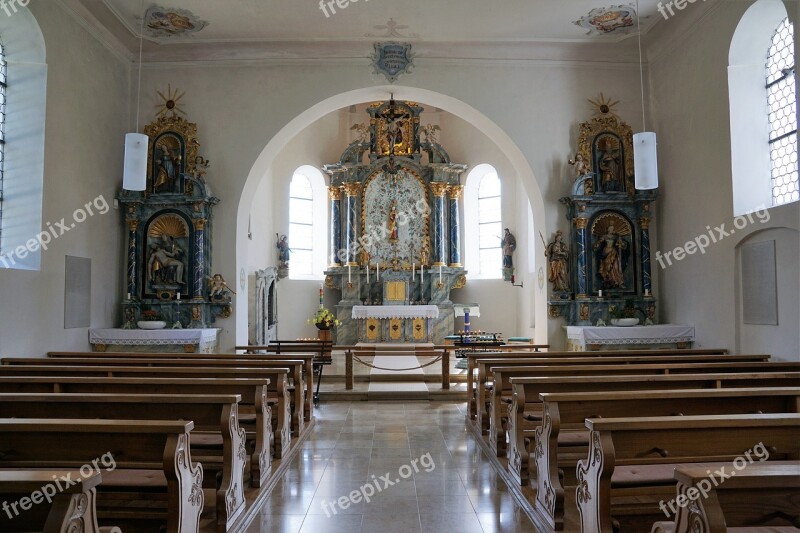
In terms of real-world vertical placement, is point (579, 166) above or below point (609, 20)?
below

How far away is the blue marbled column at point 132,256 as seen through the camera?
35.6 ft

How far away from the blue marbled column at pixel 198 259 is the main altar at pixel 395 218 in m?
6.43

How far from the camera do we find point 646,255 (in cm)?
1105

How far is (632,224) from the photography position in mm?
11203

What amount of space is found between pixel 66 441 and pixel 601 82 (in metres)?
11.2

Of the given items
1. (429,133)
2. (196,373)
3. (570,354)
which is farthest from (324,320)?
(196,373)

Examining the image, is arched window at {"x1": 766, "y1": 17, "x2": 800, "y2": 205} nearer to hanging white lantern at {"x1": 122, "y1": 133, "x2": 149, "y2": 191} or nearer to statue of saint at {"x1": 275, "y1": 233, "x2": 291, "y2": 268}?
hanging white lantern at {"x1": 122, "y1": 133, "x2": 149, "y2": 191}

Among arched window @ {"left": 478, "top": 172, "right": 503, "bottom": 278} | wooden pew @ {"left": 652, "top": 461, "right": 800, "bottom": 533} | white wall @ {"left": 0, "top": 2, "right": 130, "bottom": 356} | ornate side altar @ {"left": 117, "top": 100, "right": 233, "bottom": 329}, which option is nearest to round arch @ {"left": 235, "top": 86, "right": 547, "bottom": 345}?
ornate side altar @ {"left": 117, "top": 100, "right": 233, "bottom": 329}

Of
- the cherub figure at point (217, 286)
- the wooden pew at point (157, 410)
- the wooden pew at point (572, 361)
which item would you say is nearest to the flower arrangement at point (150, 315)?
the cherub figure at point (217, 286)

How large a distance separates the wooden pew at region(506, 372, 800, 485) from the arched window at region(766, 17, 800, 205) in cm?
446

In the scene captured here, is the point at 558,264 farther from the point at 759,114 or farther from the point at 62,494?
the point at 62,494

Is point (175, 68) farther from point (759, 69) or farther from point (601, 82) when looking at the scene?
point (759, 69)

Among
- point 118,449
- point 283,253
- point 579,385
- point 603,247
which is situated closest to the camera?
point 118,449

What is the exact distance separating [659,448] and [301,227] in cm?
1550
